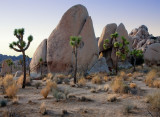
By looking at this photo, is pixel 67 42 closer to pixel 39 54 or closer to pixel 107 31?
pixel 39 54

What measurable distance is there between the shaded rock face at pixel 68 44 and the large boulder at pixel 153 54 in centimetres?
1378

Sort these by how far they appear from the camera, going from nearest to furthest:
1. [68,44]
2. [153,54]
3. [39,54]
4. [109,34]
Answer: [68,44]
[39,54]
[109,34]
[153,54]

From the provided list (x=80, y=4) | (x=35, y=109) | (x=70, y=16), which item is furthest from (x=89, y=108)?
(x=80, y=4)

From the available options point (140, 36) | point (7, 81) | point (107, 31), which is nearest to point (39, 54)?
point (7, 81)

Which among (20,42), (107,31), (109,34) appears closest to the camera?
(20,42)

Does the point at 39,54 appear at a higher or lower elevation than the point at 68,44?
lower

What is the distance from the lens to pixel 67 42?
27.2 meters

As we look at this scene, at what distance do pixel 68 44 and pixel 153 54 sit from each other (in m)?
18.9

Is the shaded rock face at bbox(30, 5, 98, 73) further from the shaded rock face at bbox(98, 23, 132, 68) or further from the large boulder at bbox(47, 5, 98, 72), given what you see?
the shaded rock face at bbox(98, 23, 132, 68)

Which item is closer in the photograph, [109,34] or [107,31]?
[109,34]

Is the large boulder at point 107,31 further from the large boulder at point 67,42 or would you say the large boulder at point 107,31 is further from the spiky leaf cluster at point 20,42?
the spiky leaf cluster at point 20,42

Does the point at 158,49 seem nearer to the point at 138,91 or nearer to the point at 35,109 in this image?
the point at 138,91

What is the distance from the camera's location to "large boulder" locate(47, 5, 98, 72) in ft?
88.6

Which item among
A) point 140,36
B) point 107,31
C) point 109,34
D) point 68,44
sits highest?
point 140,36
